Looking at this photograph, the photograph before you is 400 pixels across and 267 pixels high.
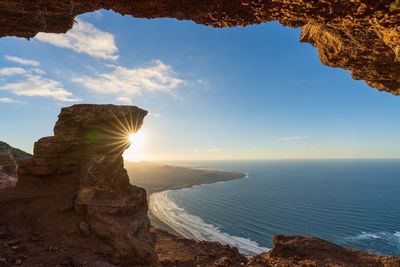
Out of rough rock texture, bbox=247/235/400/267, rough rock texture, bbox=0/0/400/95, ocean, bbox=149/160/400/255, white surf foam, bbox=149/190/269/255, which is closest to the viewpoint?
rough rock texture, bbox=0/0/400/95

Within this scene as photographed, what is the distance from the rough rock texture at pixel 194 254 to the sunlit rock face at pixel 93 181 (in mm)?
8622

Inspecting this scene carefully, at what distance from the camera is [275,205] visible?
4542 inches

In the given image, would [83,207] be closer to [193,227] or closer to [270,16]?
[270,16]

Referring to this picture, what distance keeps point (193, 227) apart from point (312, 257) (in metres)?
56.5

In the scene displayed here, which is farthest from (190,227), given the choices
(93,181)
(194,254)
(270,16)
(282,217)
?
(270,16)

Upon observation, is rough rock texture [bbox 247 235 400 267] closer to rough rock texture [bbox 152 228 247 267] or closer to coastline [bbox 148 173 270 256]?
rough rock texture [bbox 152 228 247 267]

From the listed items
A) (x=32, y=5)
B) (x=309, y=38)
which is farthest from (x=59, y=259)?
(x=309, y=38)

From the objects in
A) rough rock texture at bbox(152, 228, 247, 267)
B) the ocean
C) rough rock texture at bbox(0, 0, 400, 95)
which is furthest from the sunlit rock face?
the ocean

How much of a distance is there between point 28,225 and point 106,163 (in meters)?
6.52

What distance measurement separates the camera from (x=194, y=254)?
31812 mm

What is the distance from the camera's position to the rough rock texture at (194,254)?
2853 centimetres

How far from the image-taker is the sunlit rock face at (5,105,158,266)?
19.8m

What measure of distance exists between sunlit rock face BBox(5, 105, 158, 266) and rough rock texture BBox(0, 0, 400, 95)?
12.1 meters

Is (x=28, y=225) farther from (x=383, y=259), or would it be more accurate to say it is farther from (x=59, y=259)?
(x=383, y=259)
